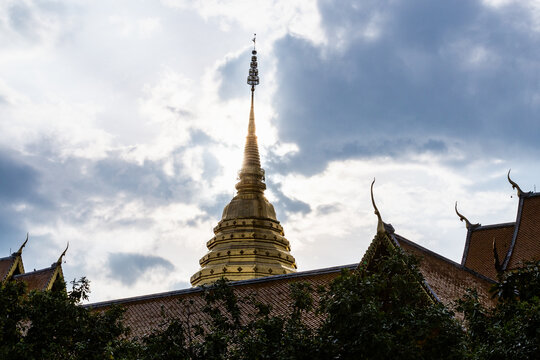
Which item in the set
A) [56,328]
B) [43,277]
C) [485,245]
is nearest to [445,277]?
[485,245]

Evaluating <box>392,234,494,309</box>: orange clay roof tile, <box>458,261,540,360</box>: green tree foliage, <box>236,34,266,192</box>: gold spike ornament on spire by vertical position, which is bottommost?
<box>458,261,540,360</box>: green tree foliage

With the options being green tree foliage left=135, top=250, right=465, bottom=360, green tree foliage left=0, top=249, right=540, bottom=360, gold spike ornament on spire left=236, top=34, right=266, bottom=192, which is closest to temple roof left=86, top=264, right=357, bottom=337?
green tree foliage left=0, top=249, right=540, bottom=360

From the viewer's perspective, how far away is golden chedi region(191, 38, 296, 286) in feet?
128

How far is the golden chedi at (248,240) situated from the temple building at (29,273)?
1135 cm

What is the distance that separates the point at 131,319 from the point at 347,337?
11.4 meters

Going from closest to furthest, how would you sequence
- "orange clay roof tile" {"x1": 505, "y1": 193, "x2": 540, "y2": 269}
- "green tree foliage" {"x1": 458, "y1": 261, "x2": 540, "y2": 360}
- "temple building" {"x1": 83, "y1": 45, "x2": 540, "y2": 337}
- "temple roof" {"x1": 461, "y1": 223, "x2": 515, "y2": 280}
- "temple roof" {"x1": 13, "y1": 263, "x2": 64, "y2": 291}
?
"green tree foliage" {"x1": 458, "y1": 261, "x2": 540, "y2": 360}
"temple building" {"x1": 83, "y1": 45, "x2": 540, "y2": 337}
"orange clay roof tile" {"x1": 505, "y1": 193, "x2": 540, "y2": 269}
"temple roof" {"x1": 461, "y1": 223, "x2": 515, "y2": 280}
"temple roof" {"x1": 13, "y1": 263, "x2": 64, "y2": 291}

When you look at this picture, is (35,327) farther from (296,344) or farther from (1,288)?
(296,344)

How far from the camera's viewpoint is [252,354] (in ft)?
39.5

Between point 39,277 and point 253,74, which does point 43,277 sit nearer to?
point 39,277

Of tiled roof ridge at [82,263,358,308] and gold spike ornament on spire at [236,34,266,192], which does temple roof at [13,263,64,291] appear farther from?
gold spike ornament on spire at [236,34,266,192]

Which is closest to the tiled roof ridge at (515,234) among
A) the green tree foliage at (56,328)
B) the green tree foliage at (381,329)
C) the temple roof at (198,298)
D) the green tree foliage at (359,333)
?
the temple roof at (198,298)

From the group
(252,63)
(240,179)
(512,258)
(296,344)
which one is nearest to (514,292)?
(296,344)

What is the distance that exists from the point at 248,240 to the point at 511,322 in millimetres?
29634

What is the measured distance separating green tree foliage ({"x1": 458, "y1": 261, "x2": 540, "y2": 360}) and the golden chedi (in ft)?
84.6
